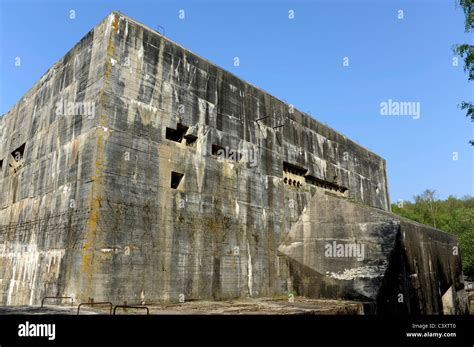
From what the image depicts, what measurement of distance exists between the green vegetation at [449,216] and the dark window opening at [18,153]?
2018cm

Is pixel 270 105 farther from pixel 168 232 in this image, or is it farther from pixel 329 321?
pixel 329 321

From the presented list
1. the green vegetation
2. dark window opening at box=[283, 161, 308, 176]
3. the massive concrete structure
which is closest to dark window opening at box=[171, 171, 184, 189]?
the massive concrete structure

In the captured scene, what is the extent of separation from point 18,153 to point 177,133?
7.34 metres

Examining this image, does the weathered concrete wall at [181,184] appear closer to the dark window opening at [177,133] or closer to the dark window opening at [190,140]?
the dark window opening at [190,140]

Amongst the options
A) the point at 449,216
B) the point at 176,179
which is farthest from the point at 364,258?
the point at 449,216

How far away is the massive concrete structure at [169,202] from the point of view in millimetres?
10492

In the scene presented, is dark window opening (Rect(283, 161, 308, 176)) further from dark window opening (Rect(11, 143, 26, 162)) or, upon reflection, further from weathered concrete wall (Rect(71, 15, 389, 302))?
dark window opening (Rect(11, 143, 26, 162))

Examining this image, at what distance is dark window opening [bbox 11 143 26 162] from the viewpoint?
593 inches

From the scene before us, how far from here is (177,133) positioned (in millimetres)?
12938

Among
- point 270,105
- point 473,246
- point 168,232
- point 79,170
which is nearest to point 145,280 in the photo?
point 168,232

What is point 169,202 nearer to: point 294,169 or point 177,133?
point 177,133

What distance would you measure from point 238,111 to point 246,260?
19.2 feet

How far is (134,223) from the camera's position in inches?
422

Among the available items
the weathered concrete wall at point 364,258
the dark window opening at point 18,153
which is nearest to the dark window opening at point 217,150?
the weathered concrete wall at point 364,258
